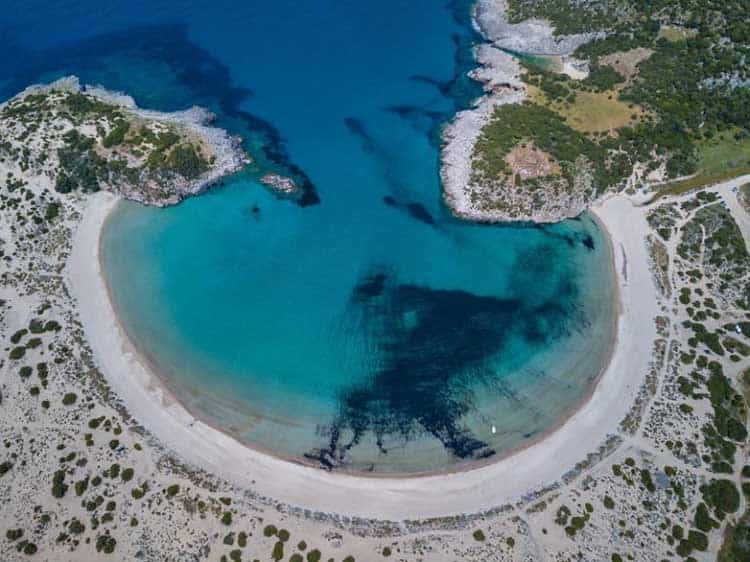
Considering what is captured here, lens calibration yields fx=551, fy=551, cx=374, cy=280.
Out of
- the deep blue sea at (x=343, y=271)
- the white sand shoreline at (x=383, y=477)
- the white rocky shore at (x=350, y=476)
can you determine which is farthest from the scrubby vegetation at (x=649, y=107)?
the white sand shoreline at (x=383, y=477)

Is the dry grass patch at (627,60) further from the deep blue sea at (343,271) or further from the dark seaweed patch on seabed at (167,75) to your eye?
the dark seaweed patch on seabed at (167,75)

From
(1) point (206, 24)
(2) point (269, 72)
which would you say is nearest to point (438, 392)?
(2) point (269, 72)

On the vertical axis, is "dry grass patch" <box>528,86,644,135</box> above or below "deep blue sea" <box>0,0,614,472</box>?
above

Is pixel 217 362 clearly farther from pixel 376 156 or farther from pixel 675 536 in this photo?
pixel 675 536

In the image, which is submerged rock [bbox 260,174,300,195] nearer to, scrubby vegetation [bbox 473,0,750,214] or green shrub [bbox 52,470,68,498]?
scrubby vegetation [bbox 473,0,750,214]

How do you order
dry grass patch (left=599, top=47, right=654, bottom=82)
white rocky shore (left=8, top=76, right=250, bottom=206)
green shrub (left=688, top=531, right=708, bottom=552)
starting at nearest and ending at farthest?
green shrub (left=688, top=531, right=708, bottom=552) < white rocky shore (left=8, top=76, right=250, bottom=206) < dry grass patch (left=599, top=47, right=654, bottom=82)

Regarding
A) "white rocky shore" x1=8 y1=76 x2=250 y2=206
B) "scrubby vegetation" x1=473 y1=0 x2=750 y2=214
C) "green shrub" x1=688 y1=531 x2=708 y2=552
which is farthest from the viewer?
"scrubby vegetation" x1=473 y1=0 x2=750 y2=214

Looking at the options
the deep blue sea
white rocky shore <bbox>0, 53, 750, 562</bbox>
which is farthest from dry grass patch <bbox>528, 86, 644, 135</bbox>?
white rocky shore <bbox>0, 53, 750, 562</bbox>

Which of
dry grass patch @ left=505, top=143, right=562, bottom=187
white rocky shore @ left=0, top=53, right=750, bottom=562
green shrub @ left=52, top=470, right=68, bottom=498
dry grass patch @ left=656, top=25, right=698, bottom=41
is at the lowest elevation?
green shrub @ left=52, top=470, right=68, bottom=498
